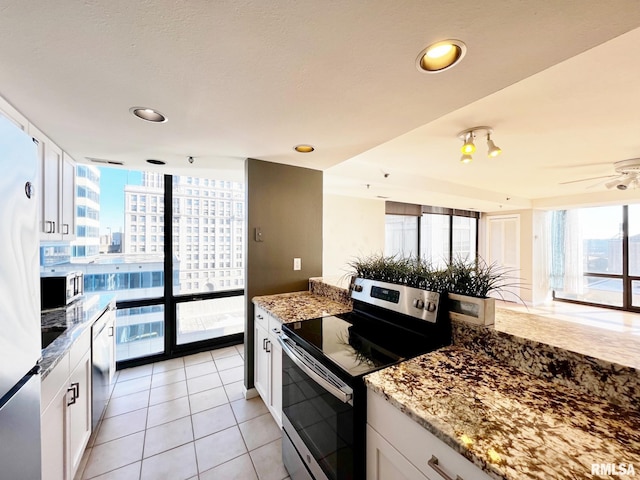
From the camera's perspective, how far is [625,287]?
5418mm

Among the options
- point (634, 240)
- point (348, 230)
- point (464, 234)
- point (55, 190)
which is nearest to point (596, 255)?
point (634, 240)

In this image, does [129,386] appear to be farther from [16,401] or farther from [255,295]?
[16,401]

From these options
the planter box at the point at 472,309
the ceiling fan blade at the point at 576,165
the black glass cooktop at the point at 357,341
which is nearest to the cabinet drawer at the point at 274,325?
the black glass cooktop at the point at 357,341

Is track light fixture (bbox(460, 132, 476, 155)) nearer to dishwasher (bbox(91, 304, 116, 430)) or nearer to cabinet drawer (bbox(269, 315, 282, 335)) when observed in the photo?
cabinet drawer (bbox(269, 315, 282, 335))

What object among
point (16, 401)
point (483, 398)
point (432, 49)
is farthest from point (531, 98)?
point (16, 401)

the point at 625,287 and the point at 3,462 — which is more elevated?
the point at 3,462

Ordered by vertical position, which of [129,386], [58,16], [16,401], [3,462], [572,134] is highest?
[572,134]

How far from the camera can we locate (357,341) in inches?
53.4

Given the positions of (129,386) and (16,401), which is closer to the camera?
(16,401)

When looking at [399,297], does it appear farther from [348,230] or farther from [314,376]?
[348,230]

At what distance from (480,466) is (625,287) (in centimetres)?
778

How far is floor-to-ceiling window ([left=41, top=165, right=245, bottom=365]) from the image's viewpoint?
9.03ft

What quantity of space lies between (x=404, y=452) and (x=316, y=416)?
1.67 ft

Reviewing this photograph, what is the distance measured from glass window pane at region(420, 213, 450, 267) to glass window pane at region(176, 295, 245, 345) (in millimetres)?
3942
